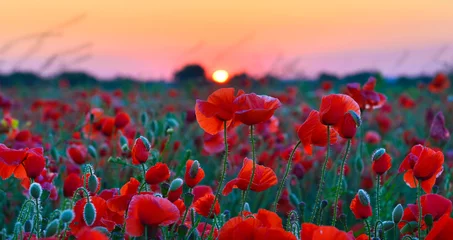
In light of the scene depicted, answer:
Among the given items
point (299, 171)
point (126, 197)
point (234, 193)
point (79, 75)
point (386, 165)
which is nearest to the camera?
point (126, 197)

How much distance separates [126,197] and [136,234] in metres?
0.15

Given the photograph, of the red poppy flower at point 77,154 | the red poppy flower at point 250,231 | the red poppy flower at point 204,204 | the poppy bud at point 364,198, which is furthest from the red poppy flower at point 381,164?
the red poppy flower at point 77,154

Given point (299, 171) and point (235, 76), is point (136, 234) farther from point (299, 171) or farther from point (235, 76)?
point (235, 76)

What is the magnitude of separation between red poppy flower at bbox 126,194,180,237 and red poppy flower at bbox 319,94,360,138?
1.41 feet

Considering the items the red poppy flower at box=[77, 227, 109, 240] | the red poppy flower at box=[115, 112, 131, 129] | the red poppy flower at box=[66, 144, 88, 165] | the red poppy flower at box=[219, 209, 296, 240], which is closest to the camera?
the red poppy flower at box=[77, 227, 109, 240]

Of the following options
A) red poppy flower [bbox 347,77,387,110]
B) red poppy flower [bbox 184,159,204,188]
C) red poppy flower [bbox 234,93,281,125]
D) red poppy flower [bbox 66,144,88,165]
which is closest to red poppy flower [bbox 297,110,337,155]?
red poppy flower [bbox 234,93,281,125]

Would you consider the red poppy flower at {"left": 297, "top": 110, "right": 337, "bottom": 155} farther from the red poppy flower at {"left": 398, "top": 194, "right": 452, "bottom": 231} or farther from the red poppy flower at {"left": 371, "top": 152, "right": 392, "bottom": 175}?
the red poppy flower at {"left": 398, "top": 194, "right": 452, "bottom": 231}

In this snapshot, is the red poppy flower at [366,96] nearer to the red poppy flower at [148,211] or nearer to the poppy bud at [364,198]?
the poppy bud at [364,198]

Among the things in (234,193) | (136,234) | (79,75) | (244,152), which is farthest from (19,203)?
(79,75)

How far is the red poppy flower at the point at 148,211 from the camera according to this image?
119 cm

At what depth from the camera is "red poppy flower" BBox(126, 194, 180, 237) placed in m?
1.19

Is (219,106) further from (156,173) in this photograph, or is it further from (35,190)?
(35,190)

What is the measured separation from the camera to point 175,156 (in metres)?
3.37

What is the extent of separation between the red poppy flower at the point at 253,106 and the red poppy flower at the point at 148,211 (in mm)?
271
